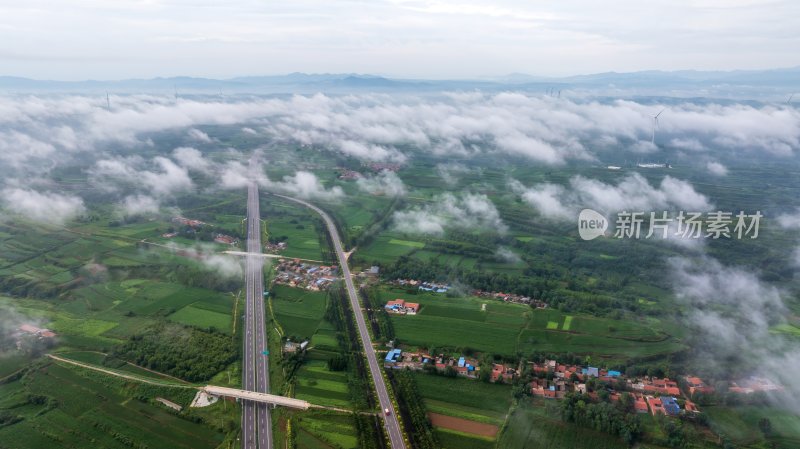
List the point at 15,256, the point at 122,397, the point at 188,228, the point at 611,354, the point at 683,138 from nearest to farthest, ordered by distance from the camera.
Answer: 1. the point at 122,397
2. the point at 611,354
3. the point at 15,256
4. the point at 188,228
5. the point at 683,138

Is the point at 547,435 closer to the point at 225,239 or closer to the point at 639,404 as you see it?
the point at 639,404

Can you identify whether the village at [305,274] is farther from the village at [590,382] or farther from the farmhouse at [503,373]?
the farmhouse at [503,373]

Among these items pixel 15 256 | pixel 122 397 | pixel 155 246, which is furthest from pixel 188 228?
pixel 122 397

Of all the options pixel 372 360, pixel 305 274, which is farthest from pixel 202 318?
pixel 372 360

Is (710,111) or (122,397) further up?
(710,111)

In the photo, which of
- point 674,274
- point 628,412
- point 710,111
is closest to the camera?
point 628,412

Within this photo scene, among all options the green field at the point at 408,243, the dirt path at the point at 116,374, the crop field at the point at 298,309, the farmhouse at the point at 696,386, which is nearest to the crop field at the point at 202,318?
the crop field at the point at 298,309

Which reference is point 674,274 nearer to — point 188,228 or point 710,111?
point 188,228
